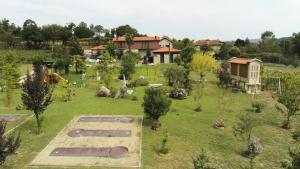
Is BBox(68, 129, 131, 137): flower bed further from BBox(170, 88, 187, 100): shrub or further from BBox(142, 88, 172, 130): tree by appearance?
BBox(170, 88, 187, 100): shrub

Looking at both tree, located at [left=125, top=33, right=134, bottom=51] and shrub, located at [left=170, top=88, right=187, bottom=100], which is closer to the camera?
shrub, located at [left=170, top=88, right=187, bottom=100]

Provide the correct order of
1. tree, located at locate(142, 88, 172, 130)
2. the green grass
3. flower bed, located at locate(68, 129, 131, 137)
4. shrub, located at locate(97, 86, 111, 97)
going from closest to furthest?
1. the green grass
2. flower bed, located at locate(68, 129, 131, 137)
3. tree, located at locate(142, 88, 172, 130)
4. shrub, located at locate(97, 86, 111, 97)

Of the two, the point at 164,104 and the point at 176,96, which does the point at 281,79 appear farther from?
the point at 164,104

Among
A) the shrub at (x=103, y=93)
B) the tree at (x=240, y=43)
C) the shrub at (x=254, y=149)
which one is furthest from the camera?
the tree at (x=240, y=43)

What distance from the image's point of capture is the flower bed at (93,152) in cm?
1642

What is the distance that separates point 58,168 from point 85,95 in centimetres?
1819

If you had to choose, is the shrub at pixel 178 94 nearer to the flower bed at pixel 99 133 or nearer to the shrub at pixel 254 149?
the flower bed at pixel 99 133

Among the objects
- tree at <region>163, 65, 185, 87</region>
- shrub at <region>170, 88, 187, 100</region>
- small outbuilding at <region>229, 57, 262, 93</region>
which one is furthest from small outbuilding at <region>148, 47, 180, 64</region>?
shrub at <region>170, 88, 187, 100</region>

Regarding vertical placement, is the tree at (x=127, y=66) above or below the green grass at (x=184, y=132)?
above

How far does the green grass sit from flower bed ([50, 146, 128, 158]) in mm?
1155

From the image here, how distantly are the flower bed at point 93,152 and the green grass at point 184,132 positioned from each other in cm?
115

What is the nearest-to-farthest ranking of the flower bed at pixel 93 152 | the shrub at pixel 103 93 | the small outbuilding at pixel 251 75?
the flower bed at pixel 93 152 < the shrub at pixel 103 93 < the small outbuilding at pixel 251 75

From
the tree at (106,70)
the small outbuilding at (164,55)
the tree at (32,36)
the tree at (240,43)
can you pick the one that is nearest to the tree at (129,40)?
the small outbuilding at (164,55)

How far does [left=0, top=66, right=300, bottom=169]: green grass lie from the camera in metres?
16.2
